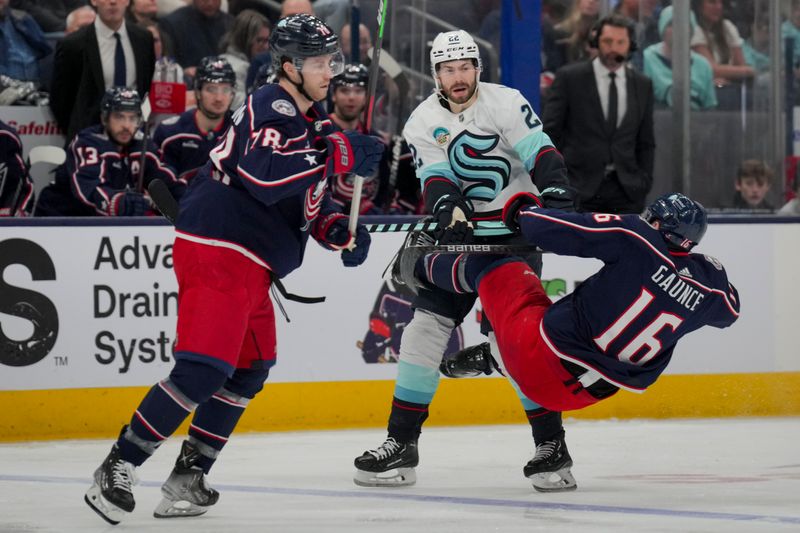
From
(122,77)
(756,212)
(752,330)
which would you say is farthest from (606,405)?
(122,77)

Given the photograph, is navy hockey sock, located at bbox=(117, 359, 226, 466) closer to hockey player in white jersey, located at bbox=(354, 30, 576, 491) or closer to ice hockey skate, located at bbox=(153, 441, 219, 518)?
ice hockey skate, located at bbox=(153, 441, 219, 518)

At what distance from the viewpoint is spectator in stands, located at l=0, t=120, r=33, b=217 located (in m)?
5.90

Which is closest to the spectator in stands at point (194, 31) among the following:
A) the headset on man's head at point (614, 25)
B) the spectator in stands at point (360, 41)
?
→ the spectator in stands at point (360, 41)

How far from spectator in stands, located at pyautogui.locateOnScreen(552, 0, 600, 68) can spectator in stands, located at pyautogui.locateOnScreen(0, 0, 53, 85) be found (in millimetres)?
2528

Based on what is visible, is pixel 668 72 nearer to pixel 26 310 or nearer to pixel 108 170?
pixel 108 170

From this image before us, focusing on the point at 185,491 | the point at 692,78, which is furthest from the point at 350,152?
the point at 692,78

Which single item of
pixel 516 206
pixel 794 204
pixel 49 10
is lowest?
pixel 794 204

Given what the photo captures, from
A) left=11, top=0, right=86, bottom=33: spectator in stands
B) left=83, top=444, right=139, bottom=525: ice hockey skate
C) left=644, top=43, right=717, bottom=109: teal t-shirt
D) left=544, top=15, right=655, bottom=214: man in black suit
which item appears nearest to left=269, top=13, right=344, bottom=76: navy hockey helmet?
left=83, top=444, right=139, bottom=525: ice hockey skate

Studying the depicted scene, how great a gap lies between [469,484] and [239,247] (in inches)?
49.1

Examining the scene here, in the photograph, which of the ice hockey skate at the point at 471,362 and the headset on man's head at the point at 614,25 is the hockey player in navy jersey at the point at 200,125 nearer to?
the headset on man's head at the point at 614,25

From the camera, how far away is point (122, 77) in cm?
636

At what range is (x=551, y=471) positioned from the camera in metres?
4.38

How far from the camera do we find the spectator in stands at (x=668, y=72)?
688cm

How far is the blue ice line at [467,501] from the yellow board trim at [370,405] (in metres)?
0.84
